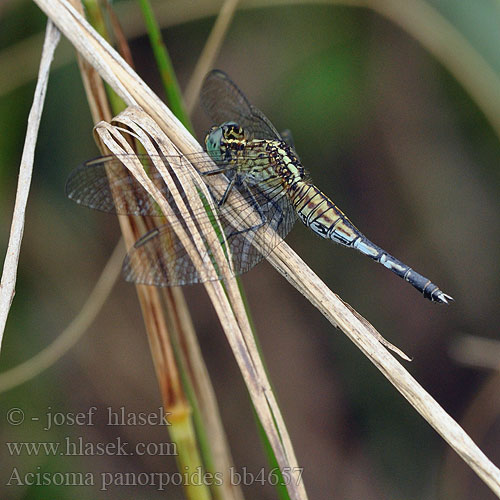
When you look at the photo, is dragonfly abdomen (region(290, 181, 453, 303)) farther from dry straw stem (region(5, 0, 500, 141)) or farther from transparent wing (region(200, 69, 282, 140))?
dry straw stem (region(5, 0, 500, 141))

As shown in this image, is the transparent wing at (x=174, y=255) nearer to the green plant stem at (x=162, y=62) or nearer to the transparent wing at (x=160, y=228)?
the transparent wing at (x=160, y=228)

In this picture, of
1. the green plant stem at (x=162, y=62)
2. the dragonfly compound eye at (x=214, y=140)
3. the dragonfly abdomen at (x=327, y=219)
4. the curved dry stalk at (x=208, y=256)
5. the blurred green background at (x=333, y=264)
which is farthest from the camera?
the blurred green background at (x=333, y=264)

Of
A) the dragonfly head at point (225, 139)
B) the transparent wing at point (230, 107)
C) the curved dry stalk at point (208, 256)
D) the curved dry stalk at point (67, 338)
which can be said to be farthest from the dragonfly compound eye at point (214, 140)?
the curved dry stalk at point (67, 338)

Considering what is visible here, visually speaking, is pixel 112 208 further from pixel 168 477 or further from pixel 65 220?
pixel 168 477

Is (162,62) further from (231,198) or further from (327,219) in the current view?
(327,219)

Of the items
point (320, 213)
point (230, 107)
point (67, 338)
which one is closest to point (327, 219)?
point (320, 213)

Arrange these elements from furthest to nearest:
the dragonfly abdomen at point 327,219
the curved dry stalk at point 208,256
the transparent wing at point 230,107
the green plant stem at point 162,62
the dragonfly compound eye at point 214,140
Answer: the transparent wing at point 230,107
the dragonfly abdomen at point 327,219
the dragonfly compound eye at point 214,140
the green plant stem at point 162,62
the curved dry stalk at point 208,256

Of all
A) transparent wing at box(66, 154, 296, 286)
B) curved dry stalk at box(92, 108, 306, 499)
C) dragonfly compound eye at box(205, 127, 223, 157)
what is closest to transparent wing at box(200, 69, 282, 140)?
dragonfly compound eye at box(205, 127, 223, 157)
